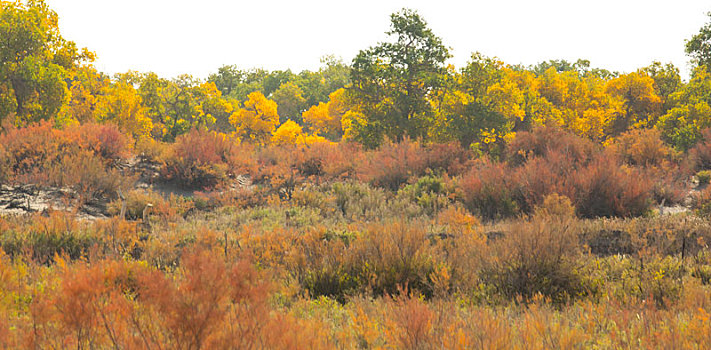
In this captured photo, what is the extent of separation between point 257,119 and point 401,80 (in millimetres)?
19610

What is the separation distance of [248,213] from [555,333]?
9.01 meters

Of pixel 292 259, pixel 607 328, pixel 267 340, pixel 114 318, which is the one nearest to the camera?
pixel 267 340

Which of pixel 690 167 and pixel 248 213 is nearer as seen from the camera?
pixel 248 213

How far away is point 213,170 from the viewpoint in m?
15.0

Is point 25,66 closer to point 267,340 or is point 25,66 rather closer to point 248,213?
point 248,213

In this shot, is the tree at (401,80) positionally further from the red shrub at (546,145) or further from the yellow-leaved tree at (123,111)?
the yellow-leaved tree at (123,111)

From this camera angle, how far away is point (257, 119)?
39.4 metres

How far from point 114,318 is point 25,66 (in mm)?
19010

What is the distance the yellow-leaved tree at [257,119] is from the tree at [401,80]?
59.6 ft

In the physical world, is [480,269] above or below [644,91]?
below

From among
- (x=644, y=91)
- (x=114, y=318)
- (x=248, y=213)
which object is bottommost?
(x=248, y=213)

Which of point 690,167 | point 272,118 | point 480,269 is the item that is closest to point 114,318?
point 480,269

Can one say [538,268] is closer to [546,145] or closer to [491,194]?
[491,194]

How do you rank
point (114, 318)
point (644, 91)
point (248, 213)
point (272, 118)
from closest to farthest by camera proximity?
point (114, 318) → point (248, 213) → point (644, 91) → point (272, 118)
